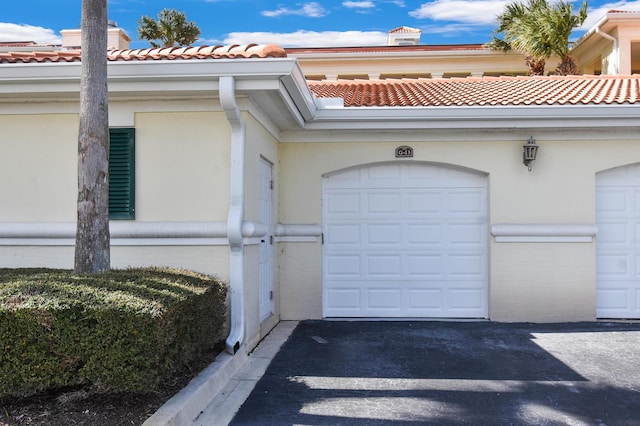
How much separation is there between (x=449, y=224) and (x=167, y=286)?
4872 millimetres

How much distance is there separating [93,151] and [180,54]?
1517 millimetres

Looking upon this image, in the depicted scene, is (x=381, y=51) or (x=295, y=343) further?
(x=381, y=51)

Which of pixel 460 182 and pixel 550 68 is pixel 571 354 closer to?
pixel 460 182

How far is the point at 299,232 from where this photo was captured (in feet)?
27.9

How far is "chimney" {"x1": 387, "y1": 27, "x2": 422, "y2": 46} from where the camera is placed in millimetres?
22609

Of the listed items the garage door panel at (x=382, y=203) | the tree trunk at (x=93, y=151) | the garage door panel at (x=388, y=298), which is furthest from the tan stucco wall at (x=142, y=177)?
the garage door panel at (x=388, y=298)

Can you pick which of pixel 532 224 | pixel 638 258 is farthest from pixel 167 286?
pixel 638 258

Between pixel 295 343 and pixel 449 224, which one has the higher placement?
pixel 449 224

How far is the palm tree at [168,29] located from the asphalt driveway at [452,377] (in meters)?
17.4

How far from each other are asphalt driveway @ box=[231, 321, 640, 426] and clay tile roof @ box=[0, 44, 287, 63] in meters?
3.31

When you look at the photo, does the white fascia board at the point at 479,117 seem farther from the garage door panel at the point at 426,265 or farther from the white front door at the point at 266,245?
the garage door panel at the point at 426,265

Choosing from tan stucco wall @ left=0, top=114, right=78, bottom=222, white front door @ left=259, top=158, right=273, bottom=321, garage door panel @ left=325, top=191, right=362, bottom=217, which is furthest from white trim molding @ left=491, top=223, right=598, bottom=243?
tan stucco wall @ left=0, top=114, right=78, bottom=222

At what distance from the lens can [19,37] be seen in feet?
73.5

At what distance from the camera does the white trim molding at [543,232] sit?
8.11 m
